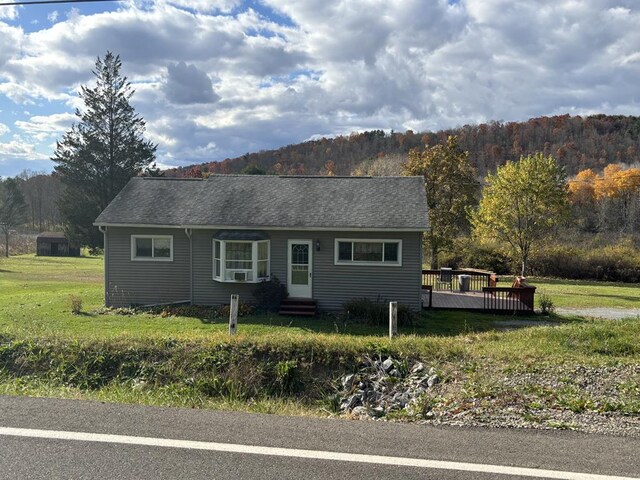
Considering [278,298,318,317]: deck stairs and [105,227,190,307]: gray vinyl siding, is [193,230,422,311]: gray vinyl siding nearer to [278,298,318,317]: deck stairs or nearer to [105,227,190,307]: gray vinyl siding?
[278,298,318,317]: deck stairs

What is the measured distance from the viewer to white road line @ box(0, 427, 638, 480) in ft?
13.0

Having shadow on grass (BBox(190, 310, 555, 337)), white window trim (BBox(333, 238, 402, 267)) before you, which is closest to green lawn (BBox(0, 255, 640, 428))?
shadow on grass (BBox(190, 310, 555, 337))

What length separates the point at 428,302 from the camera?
17.8m

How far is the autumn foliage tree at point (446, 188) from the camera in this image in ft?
103

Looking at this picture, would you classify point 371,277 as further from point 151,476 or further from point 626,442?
point 151,476

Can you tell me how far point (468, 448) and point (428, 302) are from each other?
535 inches

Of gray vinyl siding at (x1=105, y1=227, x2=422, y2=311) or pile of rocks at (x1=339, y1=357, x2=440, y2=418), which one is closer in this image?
pile of rocks at (x1=339, y1=357, x2=440, y2=418)

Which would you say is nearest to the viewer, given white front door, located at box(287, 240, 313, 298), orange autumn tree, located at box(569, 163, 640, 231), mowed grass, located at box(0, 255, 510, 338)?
mowed grass, located at box(0, 255, 510, 338)

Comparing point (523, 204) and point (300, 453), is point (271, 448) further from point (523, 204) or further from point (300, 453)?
point (523, 204)

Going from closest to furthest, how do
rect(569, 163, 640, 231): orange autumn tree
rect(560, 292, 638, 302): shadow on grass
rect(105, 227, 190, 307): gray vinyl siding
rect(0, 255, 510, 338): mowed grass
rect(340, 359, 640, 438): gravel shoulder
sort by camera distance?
rect(340, 359, 640, 438): gravel shoulder < rect(0, 255, 510, 338): mowed grass < rect(105, 227, 190, 307): gray vinyl siding < rect(560, 292, 638, 302): shadow on grass < rect(569, 163, 640, 231): orange autumn tree

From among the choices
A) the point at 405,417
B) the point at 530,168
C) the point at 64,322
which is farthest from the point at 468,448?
the point at 530,168

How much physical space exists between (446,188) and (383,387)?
26129 mm

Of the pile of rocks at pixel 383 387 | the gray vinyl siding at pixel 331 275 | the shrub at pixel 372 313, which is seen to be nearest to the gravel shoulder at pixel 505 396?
the pile of rocks at pixel 383 387

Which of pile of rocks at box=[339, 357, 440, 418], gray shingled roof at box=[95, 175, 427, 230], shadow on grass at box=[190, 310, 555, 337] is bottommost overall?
shadow on grass at box=[190, 310, 555, 337]
